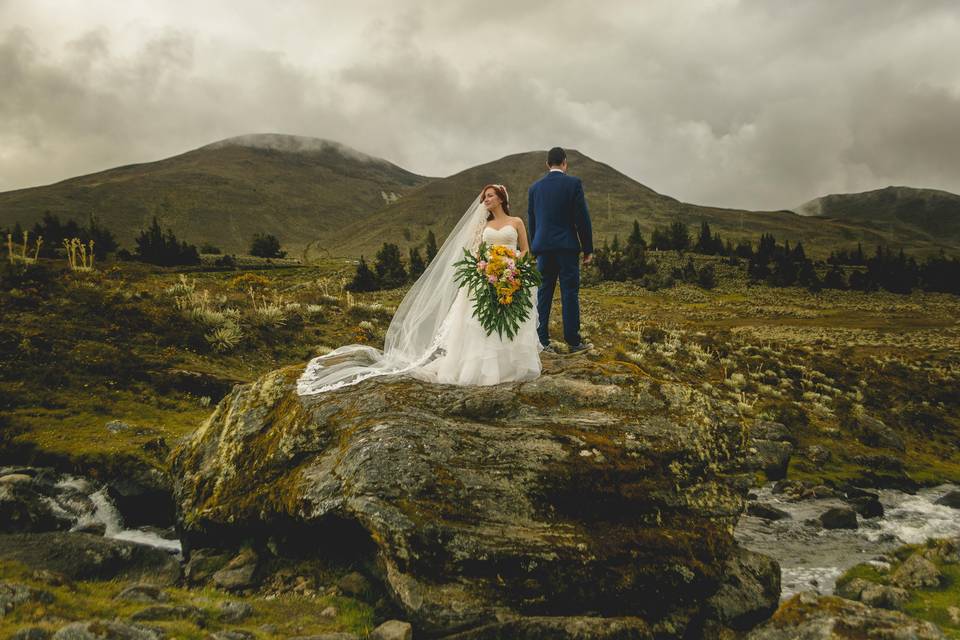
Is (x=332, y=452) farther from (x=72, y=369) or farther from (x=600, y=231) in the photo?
(x=600, y=231)

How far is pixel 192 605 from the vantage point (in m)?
5.14

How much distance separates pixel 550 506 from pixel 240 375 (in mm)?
10645

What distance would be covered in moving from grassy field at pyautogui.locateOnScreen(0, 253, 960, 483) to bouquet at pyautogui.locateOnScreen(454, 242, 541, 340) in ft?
8.15

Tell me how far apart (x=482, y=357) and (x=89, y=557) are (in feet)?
17.9

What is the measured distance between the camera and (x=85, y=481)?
8.47 metres

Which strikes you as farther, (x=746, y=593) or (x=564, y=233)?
(x=564, y=233)

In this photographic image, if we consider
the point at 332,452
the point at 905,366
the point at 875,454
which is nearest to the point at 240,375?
the point at 332,452

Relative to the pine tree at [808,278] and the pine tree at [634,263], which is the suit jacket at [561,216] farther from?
the pine tree at [808,278]

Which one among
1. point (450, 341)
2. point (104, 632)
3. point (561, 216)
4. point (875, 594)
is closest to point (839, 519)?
point (875, 594)

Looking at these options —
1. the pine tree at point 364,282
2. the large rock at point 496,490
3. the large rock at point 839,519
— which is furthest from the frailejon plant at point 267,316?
the pine tree at point 364,282

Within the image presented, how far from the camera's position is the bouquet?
7445mm

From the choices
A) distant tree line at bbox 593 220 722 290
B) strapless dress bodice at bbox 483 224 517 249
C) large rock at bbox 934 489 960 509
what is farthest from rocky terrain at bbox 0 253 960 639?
distant tree line at bbox 593 220 722 290

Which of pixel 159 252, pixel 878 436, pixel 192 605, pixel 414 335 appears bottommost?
pixel 878 436

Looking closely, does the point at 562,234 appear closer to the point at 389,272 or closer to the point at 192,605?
the point at 192,605
